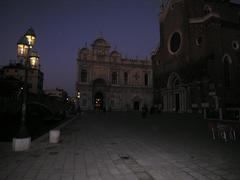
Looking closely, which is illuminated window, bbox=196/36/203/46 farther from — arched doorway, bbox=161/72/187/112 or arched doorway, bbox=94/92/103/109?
arched doorway, bbox=94/92/103/109

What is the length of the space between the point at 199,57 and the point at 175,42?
7.85 metres

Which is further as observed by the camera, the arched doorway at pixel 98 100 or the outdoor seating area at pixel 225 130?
the arched doorway at pixel 98 100

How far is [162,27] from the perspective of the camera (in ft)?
128

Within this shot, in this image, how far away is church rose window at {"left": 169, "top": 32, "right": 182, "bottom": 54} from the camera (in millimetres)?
32894

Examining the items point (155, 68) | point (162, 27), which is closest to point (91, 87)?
point (155, 68)

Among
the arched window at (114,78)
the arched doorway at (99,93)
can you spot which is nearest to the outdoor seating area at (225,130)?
the arched doorway at (99,93)

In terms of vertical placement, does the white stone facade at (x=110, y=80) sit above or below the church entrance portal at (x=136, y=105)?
above

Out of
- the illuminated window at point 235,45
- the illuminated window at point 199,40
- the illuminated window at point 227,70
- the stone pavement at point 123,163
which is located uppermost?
the illuminated window at point 199,40

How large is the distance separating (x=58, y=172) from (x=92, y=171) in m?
0.83

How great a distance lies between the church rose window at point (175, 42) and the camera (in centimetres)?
3289

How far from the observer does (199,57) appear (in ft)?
90.4

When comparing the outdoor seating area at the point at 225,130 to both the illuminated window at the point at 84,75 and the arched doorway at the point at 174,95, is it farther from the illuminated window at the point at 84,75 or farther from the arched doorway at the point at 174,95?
the illuminated window at the point at 84,75

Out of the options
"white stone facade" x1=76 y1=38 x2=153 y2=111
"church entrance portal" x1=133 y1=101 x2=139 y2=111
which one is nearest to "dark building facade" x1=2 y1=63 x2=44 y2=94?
"white stone facade" x1=76 y1=38 x2=153 y2=111

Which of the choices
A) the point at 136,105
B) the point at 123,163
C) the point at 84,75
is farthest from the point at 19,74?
the point at 123,163
